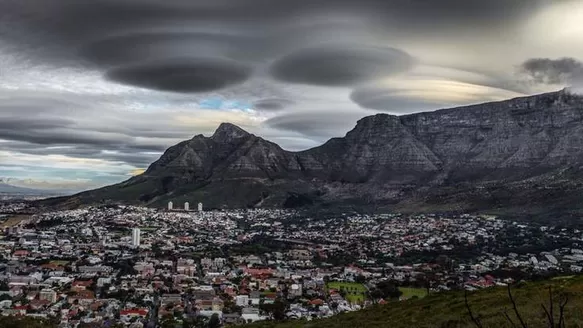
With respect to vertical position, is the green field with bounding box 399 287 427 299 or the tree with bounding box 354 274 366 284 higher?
the green field with bounding box 399 287 427 299

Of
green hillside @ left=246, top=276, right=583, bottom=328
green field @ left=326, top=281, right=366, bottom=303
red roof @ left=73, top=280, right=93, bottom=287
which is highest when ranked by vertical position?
green hillside @ left=246, top=276, right=583, bottom=328

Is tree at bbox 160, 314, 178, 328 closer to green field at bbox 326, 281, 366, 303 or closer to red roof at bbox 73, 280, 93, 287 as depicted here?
green field at bbox 326, 281, 366, 303

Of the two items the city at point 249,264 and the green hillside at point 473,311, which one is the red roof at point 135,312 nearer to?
the city at point 249,264

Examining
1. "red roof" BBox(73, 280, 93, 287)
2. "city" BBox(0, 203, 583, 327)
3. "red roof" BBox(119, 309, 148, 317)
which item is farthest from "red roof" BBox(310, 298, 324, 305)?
"red roof" BBox(73, 280, 93, 287)

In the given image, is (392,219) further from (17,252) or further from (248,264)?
(17,252)

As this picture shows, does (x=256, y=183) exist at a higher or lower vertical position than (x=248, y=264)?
higher

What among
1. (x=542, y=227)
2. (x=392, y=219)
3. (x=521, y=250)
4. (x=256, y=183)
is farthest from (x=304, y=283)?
(x=256, y=183)
